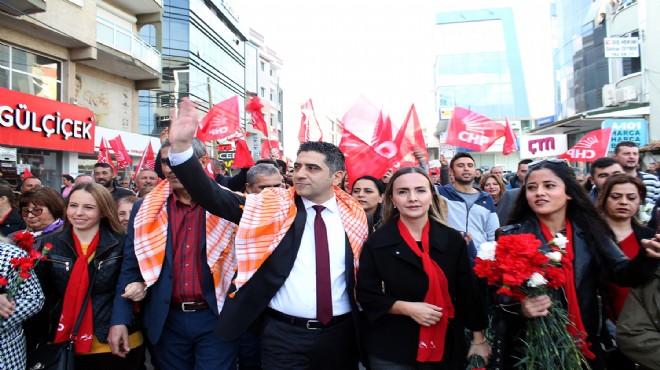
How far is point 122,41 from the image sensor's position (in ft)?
58.7

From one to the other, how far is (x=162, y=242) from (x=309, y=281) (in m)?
1.03

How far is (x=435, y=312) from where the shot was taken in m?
2.49

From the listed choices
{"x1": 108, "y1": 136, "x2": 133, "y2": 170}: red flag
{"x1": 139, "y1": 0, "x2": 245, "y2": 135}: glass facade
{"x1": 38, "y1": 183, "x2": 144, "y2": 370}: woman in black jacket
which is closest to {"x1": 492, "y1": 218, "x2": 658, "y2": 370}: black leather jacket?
{"x1": 38, "y1": 183, "x2": 144, "y2": 370}: woman in black jacket

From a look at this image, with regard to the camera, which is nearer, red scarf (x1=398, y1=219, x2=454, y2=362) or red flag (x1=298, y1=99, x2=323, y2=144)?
red scarf (x1=398, y1=219, x2=454, y2=362)

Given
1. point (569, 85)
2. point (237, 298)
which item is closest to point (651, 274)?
point (237, 298)

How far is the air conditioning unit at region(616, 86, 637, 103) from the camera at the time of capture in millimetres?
19109

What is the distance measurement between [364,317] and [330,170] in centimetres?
97

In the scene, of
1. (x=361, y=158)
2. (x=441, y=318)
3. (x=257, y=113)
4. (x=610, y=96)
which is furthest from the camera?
(x=610, y=96)

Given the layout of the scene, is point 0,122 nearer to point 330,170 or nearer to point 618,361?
point 330,170

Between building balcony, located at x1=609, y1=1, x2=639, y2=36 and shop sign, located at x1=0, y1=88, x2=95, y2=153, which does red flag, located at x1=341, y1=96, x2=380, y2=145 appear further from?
building balcony, located at x1=609, y1=1, x2=639, y2=36

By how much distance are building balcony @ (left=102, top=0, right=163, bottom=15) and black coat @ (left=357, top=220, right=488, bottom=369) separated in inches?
786

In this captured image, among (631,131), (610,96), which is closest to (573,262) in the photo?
(631,131)

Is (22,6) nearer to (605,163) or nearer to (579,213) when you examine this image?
(605,163)

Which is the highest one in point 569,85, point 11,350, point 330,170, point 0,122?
point 569,85
